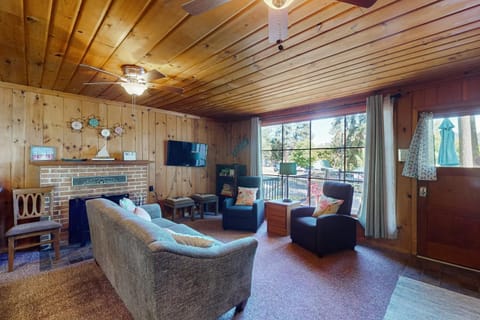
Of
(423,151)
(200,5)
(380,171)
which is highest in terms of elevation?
(200,5)

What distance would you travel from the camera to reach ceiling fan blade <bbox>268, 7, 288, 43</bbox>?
1244 mm

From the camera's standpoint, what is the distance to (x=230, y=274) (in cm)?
173

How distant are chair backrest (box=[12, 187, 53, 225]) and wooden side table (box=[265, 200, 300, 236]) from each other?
133 inches

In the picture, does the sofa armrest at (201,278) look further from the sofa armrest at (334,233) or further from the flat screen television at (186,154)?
Result: the flat screen television at (186,154)

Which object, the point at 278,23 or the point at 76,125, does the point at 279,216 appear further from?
the point at 76,125

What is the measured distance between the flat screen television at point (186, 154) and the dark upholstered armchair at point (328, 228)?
2.62m

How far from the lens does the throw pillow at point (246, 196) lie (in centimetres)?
437

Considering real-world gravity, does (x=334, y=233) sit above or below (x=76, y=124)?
below

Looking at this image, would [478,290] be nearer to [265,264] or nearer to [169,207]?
[265,264]

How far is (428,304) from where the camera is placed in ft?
6.76

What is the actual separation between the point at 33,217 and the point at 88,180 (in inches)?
32.1

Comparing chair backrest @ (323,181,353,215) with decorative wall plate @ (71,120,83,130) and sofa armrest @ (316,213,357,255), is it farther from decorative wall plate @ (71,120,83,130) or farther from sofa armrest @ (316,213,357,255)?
decorative wall plate @ (71,120,83,130)

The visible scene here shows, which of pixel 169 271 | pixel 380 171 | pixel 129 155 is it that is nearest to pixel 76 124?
pixel 129 155

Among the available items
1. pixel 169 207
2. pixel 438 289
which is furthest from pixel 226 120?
pixel 438 289
